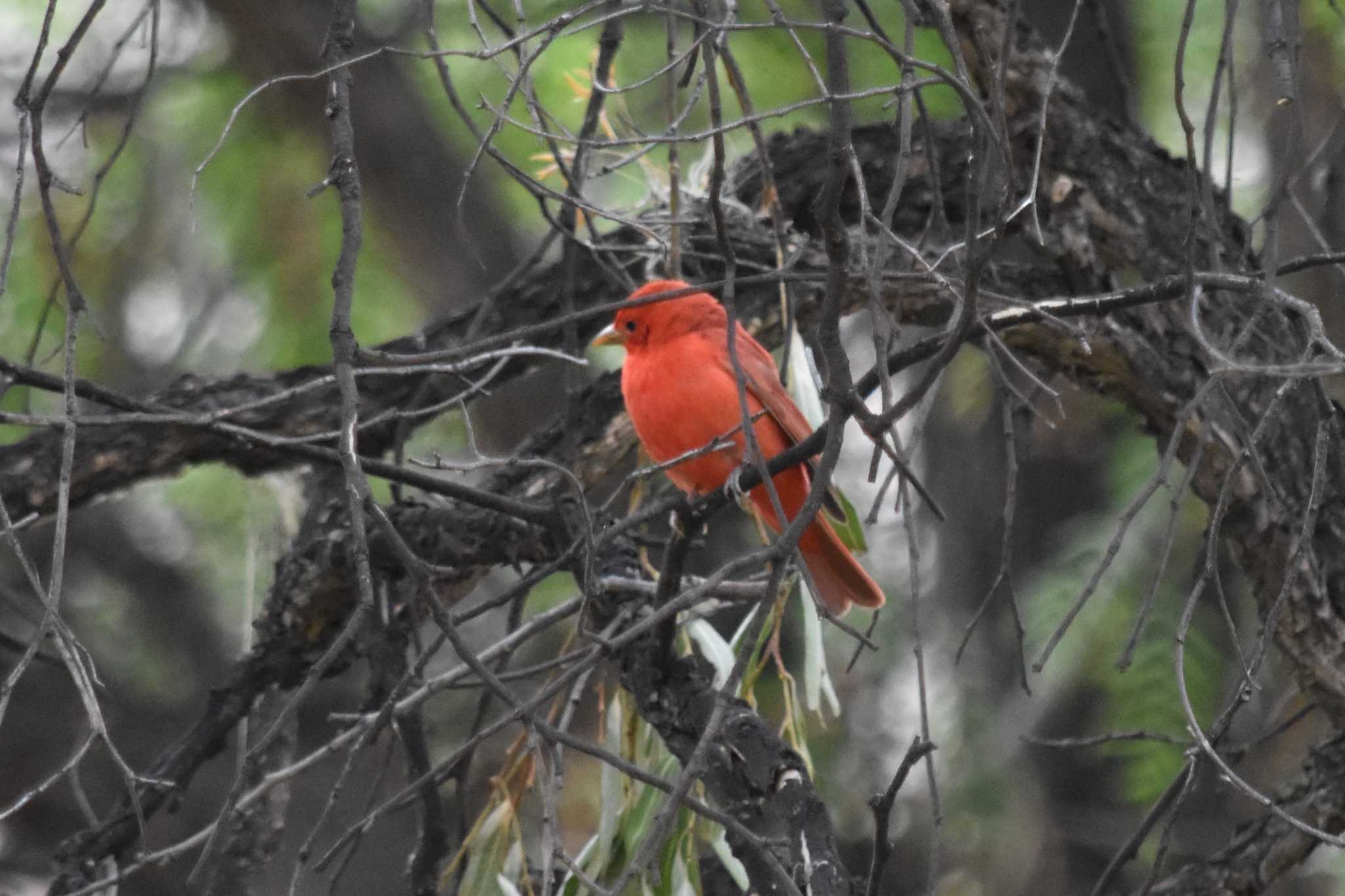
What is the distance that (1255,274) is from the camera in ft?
A: 8.16

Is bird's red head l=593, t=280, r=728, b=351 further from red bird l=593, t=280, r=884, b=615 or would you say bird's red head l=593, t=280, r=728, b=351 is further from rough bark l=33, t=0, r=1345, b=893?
rough bark l=33, t=0, r=1345, b=893

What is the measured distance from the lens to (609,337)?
16.2ft

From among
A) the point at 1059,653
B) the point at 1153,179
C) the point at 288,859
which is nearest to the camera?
the point at 1153,179

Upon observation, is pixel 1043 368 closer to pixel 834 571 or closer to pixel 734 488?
pixel 834 571

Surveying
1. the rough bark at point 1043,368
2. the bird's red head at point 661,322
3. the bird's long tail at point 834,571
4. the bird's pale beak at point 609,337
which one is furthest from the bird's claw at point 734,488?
the bird's pale beak at point 609,337

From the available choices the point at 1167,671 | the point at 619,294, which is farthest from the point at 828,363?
the point at 1167,671

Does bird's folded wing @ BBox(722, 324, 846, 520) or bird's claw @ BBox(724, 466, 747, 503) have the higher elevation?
bird's folded wing @ BBox(722, 324, 846, 520)

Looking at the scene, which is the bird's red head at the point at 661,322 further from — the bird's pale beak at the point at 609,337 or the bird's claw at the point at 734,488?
the bird's claw at the point at 734,488

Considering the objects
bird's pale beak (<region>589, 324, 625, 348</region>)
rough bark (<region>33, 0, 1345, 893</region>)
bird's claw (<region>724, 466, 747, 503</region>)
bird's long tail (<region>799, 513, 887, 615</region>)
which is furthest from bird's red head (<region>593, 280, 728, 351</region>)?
bird's claw (<region>724, 466, 747, 503</region>)

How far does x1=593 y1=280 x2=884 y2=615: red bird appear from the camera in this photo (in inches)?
169

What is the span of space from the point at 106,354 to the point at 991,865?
4923 mm

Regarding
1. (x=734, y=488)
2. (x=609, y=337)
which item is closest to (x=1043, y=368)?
(x=609, y=337)

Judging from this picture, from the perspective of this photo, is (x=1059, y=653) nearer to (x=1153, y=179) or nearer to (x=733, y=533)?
Answer: (x=733, y=533)

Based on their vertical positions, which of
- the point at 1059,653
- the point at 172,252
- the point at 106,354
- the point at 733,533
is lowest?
the point at 1059,653
